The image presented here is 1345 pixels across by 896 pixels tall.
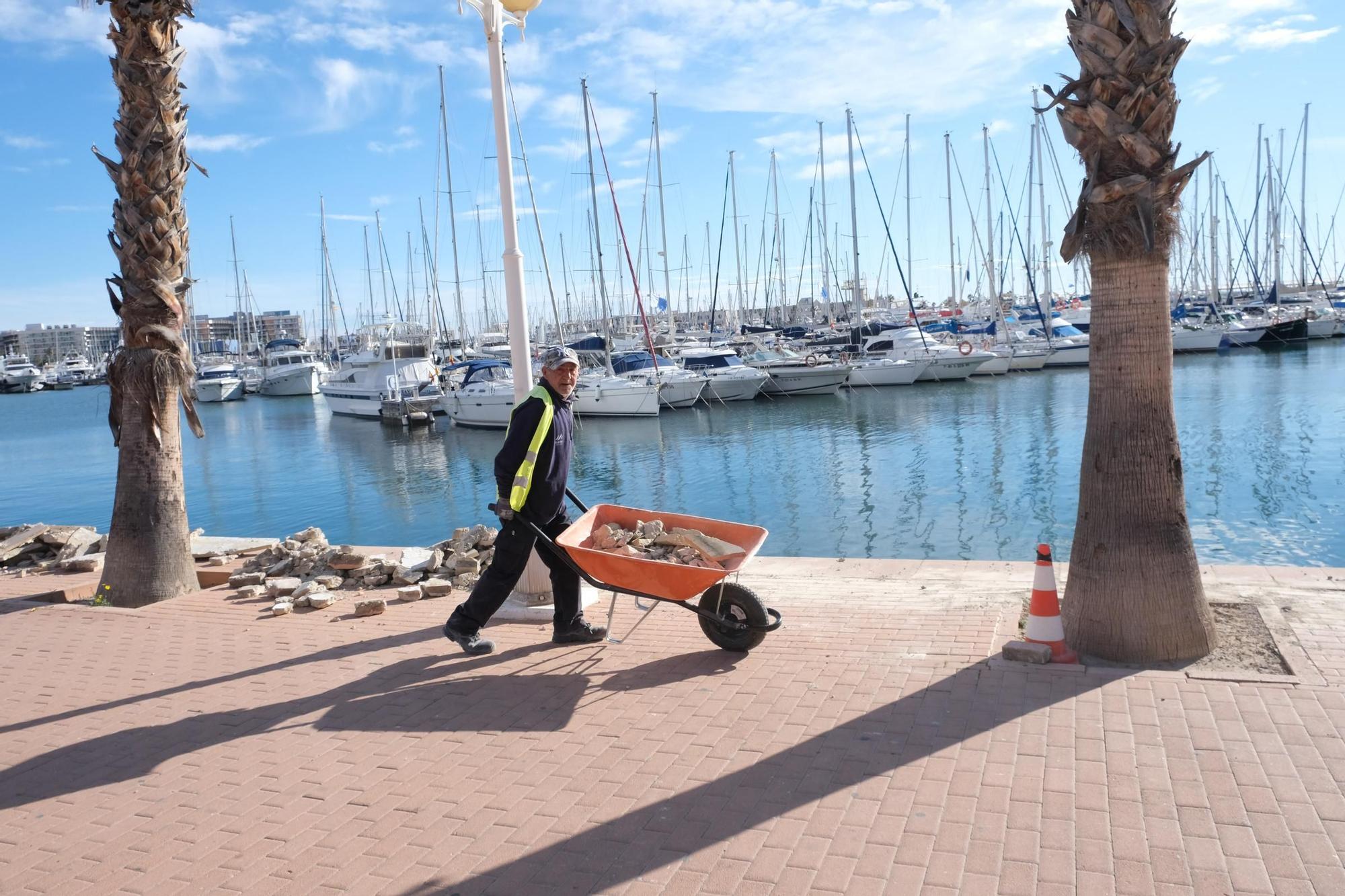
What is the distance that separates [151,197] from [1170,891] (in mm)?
8818

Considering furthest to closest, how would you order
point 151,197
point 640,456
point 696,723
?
point 640,456, point 151,197, point 696,723

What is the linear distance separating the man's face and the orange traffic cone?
3017mm

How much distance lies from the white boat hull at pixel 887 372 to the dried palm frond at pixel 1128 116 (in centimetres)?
3939


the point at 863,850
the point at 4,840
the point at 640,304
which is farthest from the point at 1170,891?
the point at 640,304

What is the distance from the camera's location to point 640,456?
28.7m

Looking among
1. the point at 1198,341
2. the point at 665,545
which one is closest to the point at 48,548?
the point at 665,545

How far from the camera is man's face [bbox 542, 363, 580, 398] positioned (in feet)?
19.8

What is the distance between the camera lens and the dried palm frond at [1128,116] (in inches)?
208

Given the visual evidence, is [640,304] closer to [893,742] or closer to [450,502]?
[450,502]

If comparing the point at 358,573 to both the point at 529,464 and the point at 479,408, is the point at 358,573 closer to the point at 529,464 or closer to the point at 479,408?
the point at 529,464

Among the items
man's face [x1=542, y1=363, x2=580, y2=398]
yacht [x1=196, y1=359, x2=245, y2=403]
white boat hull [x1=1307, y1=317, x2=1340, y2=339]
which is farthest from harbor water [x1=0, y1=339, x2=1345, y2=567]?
yacht [x1=196, y1=359, x2=245, y2=403]

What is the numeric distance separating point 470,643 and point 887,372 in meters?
40.3

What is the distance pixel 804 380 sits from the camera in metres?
43.3

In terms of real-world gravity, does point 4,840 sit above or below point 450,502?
above
